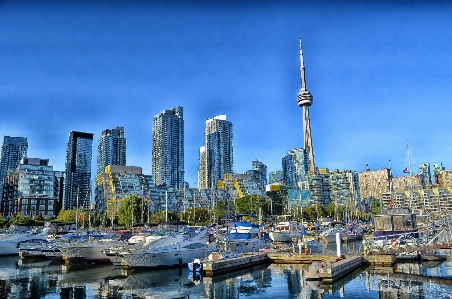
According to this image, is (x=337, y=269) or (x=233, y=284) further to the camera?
(x=337, y=269)

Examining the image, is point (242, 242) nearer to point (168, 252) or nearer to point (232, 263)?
point (232, 263)

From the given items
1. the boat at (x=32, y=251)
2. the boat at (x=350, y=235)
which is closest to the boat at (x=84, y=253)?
the boat at (x=32, y=251)

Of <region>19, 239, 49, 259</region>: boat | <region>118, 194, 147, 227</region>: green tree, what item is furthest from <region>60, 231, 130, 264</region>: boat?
<region>118, 194, 147, 227</region>: green tree

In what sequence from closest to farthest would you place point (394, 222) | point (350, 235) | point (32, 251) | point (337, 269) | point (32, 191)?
1. point (337, 269)
2. point (32, 251)
3. point (394, 222)
4. point (350, 235)
5. point (32, 191)

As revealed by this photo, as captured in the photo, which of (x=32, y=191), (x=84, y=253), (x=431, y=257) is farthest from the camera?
(x=32, y=191)

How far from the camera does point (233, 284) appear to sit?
3067 centimetres

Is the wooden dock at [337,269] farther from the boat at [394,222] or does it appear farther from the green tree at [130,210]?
the green tree at [130,210]

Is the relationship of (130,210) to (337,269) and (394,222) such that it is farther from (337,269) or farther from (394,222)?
(337,269)

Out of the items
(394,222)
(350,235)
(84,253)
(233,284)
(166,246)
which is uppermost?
(394,222)

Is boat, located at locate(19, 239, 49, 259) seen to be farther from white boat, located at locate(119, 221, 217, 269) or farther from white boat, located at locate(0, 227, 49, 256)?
white boat, located at locate(119, 221, 217, 269)

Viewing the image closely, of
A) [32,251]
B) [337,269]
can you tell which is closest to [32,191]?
[32,251]

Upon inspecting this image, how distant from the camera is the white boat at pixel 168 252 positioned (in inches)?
1475

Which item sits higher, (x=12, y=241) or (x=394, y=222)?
(x=394, y=222)

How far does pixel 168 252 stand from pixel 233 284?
32.6 feet
